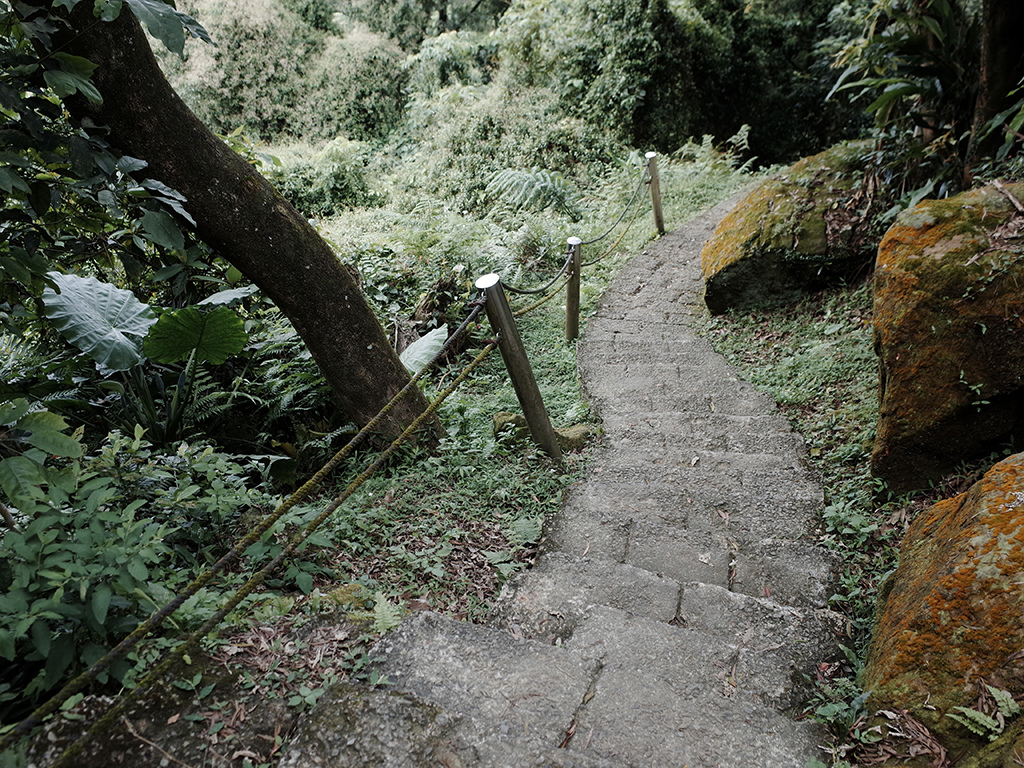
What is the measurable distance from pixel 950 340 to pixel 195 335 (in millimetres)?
4048

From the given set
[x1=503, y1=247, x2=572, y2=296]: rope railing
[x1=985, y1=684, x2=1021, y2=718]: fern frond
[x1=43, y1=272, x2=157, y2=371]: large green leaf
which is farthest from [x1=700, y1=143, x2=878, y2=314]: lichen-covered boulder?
[x1=43, y1=272, x2=157, y2=371]: large green leaf

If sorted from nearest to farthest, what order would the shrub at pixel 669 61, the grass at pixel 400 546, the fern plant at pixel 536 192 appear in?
the grass at pixel 400 546
the fern plant at pixel 536 192
the shrub at pixel 669 61

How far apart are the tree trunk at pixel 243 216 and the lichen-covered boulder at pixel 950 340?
2.60 meters

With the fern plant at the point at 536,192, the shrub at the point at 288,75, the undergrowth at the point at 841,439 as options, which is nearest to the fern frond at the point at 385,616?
the undergrowth at the point at 841,439

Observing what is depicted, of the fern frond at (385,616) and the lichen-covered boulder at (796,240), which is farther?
the lichen-covered boulder at (796,240)

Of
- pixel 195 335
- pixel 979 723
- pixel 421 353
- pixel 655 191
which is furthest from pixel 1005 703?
pixel 655 191

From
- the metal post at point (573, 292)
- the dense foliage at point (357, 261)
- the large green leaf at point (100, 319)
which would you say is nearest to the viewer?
the dense foliage at point (357, 261)

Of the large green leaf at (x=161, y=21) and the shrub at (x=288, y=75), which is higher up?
the shrub at (x=288, y=75)

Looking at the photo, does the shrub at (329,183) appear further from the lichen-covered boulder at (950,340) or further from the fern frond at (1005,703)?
the fern frond at (1005,703)

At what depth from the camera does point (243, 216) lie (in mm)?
2990

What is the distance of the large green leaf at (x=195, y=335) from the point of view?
3.50 meters

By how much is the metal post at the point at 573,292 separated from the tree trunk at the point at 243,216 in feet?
6.60

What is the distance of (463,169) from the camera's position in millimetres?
10773

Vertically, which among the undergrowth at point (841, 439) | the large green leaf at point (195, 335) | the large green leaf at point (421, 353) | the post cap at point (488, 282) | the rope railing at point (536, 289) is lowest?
the undergrowth at point (841, 439)
